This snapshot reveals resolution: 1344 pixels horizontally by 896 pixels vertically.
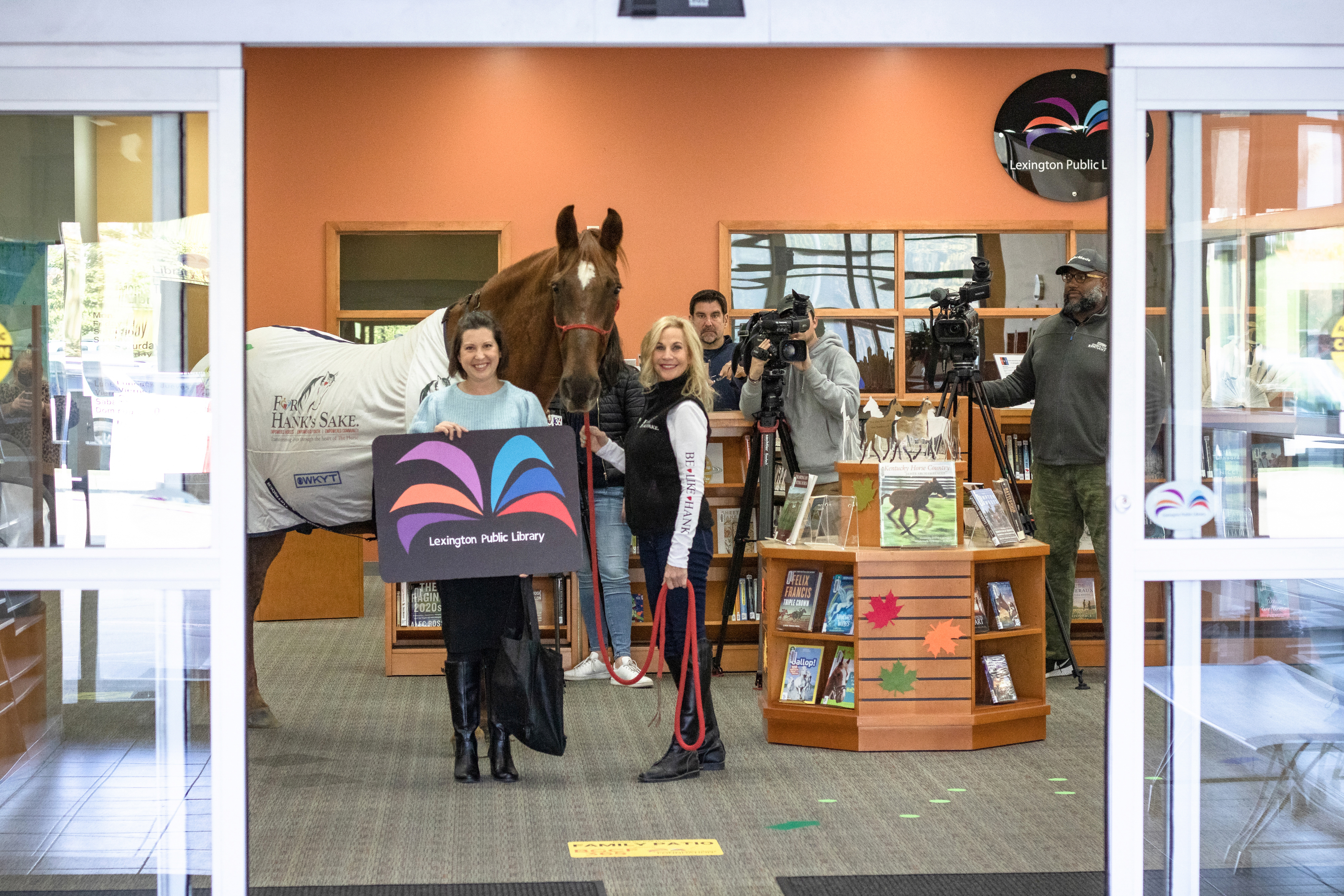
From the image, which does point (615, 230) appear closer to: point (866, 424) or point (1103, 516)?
point (866, 424)

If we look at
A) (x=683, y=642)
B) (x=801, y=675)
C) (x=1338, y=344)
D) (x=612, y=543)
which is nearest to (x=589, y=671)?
(x=612, y=543)

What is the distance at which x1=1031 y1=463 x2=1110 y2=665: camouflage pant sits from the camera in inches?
193

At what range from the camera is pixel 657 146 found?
7.56 m

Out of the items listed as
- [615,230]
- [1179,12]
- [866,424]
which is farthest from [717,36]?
[866,424]

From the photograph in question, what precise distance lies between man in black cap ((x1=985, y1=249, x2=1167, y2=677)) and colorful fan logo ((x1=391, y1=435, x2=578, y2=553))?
2522 mm

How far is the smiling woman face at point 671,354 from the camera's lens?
3506 millimetres

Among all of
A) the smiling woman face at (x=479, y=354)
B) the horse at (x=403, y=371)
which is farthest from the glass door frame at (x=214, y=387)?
the horse at (x=403, y=371)

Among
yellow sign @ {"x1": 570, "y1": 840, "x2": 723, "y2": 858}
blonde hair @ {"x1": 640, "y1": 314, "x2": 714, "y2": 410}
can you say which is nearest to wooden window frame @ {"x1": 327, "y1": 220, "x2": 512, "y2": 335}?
blonde hair @ {"x1": 640, "y1": 314, "x2": 714, "y2": 410}

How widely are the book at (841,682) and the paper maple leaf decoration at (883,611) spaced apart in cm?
17

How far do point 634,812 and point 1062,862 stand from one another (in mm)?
1150

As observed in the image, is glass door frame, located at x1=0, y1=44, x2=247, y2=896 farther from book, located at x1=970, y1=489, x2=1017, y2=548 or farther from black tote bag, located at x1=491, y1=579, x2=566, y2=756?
book, located at x1=970, y1=489, x2=1017, y2=548

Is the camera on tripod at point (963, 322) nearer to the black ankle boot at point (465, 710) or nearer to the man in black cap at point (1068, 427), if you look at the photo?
the man in black cap at point (1068, 427)

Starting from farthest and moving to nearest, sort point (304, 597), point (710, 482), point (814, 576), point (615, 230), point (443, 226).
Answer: point (443, 226) → point (304, 597) → point (710, 482) → point (814, 576) → point (615, 230)

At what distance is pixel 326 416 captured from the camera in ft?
13.0
